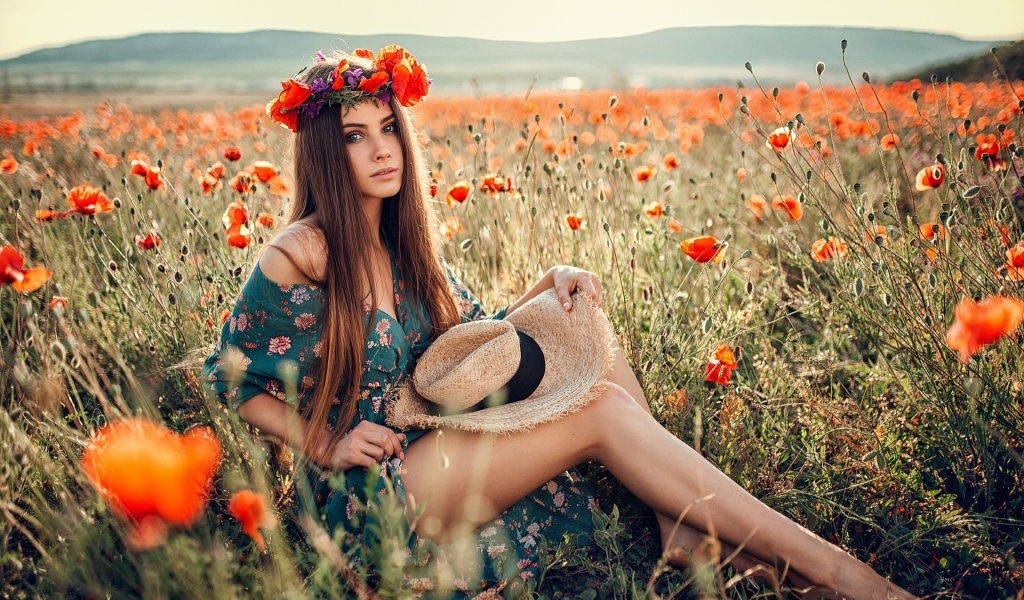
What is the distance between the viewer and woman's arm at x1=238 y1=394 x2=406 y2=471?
1556 mm

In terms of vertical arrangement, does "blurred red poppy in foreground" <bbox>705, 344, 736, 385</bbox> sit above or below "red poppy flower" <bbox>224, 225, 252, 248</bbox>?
below

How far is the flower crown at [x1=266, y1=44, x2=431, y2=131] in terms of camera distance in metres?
1.84

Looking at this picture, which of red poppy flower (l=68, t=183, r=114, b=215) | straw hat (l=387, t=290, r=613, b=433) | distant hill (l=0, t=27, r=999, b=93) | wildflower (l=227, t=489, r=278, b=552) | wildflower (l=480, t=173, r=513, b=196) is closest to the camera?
wildflower (l=227, t=489, r=278, b=552)

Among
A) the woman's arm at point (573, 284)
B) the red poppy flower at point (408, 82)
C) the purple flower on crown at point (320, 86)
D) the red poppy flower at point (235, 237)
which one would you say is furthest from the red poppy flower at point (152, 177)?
the woman's arm at point (573, 284)

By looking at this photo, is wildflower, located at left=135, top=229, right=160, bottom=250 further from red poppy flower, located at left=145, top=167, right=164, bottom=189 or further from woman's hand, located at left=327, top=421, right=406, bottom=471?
woman's hand, located at left=327, top=421, right=406, bottom=471

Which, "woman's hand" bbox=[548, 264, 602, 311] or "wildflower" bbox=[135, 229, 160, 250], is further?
"wildflower" bbox=[135, 229, 160, 250]

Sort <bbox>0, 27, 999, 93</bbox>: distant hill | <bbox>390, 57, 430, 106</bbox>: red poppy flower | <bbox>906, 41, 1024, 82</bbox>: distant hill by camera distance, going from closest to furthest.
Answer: <bbox>390, 57, 430, 106</bbox>: red poppy flower → <bbox>906, 41, 1024, 82</bbox>: distant hill → <bbox>0, 27, 999, 93</bbox>: distant hill

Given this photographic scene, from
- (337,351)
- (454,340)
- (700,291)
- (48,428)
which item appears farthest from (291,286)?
(700,291)

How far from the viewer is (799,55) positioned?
97188mm

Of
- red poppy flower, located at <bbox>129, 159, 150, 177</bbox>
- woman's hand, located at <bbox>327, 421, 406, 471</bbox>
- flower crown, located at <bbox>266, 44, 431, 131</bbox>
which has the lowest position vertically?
woman's hand, located at <bbox>327, 421, 406, 471</bbox>

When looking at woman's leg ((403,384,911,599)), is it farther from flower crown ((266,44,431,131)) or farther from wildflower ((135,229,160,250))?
wildflower ((135,229,160,250))

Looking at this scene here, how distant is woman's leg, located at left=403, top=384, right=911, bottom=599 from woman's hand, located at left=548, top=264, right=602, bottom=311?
345 millimetres

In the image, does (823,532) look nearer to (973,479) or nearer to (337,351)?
(973,479)

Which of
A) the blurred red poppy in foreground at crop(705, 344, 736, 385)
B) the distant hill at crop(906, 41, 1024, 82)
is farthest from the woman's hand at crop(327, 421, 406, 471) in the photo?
the distant hill at crop(906, 41, 1024, 82)
